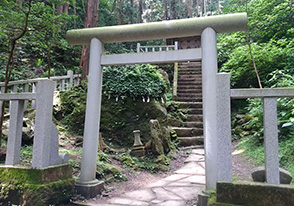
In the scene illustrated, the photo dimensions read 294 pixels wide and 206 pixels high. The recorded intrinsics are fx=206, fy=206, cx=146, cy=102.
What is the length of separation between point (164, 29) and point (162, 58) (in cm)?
49

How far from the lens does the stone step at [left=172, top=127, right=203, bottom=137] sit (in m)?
7.55

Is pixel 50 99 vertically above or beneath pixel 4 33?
beneath

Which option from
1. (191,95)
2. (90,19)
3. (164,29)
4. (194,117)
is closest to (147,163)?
(164,29)

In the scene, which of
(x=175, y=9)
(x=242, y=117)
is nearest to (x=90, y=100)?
(x=242, y=117)

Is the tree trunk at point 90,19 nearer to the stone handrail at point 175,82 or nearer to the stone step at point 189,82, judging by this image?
the stone handrail at point 175,82

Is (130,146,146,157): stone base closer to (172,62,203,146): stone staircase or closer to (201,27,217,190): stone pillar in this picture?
(172,62,203,146): stone staircase

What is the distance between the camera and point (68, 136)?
231 inches

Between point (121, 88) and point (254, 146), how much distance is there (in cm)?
403

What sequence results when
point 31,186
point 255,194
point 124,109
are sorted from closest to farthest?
point 255,194
point 31,186
point 124,109

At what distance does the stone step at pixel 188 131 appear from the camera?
7547 mm

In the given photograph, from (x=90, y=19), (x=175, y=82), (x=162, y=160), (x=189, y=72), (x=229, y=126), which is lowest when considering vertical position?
(x=162, y=160)

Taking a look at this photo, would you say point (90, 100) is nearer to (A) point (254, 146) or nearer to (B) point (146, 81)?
(B) point (146, 81)

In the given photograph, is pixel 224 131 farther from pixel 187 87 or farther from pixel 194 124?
pixel 187 87

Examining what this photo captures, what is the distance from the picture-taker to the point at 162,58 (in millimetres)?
3430
